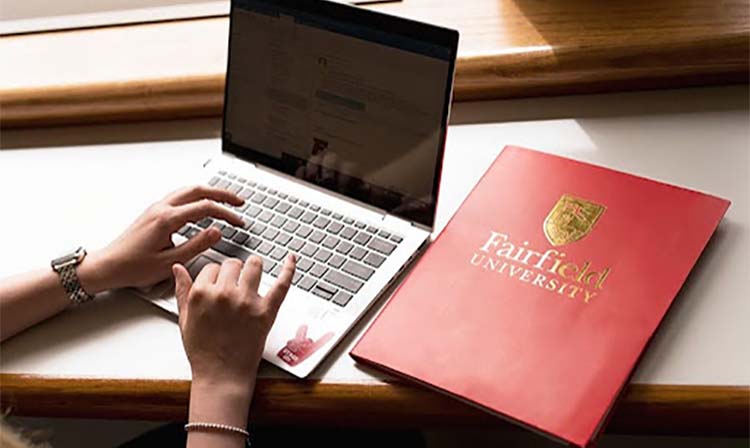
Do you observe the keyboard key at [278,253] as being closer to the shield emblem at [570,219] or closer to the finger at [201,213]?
the finger at [201,213]

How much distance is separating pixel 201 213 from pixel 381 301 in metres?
0.20

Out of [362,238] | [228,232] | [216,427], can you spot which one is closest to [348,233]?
[362,238]

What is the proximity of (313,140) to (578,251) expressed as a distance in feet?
0.90

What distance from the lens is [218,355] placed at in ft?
2.38

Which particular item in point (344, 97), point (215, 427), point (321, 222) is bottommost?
point (215, 427)

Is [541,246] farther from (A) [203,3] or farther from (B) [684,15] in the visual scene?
(A) [203,3]

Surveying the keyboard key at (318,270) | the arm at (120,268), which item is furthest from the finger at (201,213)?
the keyboard key at (318,270)

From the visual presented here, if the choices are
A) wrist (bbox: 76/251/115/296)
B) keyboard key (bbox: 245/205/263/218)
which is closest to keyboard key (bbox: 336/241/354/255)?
keyboard key (bbox: 245/205/263/218)

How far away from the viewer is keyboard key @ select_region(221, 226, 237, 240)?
87 centimetres

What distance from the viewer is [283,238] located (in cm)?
85

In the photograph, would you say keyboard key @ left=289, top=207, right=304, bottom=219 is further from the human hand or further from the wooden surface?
the wooden surface

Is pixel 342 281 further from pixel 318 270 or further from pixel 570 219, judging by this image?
pixel 570 219

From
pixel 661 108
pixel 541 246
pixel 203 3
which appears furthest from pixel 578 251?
pixel 203 3

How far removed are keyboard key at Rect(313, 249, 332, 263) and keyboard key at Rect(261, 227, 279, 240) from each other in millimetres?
55
